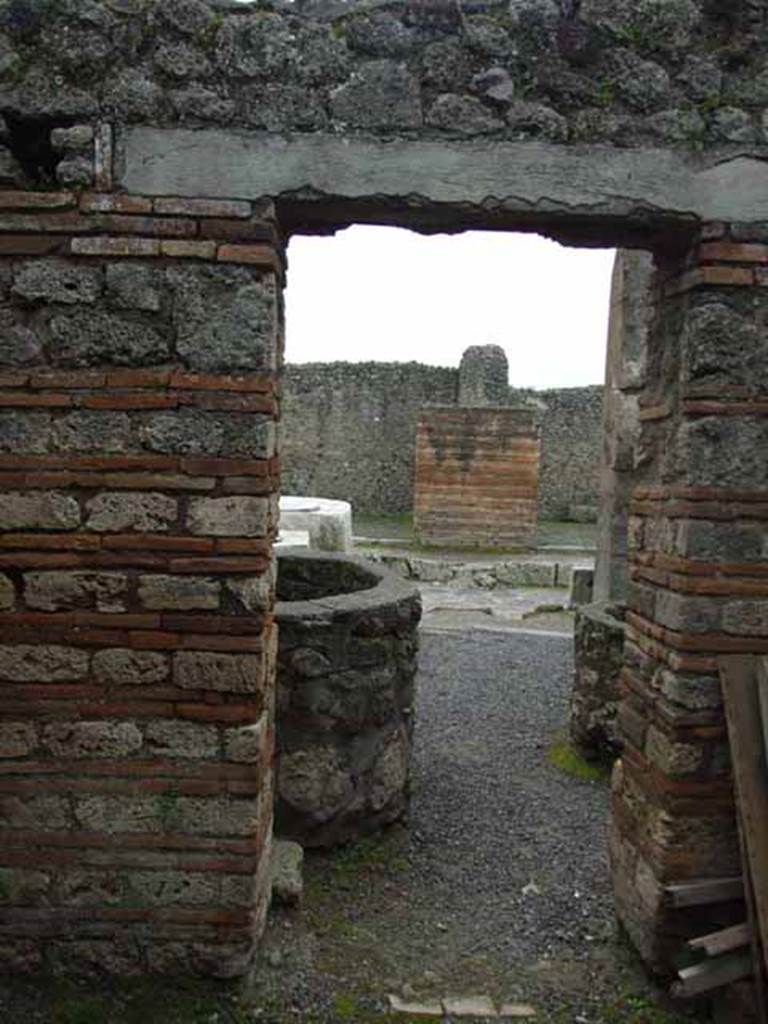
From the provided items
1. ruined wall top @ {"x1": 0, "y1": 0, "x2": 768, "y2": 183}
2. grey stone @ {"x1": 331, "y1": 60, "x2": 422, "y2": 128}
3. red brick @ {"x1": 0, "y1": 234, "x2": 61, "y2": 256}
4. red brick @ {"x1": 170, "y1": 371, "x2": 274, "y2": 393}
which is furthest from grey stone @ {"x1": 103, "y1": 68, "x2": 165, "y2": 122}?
red brick @ {"x1": 170, "y1": 371, "x2": 274, "y2": 393}

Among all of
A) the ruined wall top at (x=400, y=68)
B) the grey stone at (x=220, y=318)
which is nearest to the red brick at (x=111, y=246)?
the grey stone at (x=220, y=318)

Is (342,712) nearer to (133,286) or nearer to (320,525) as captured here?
(133,286)

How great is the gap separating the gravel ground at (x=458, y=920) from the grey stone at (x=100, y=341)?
210 centimetres

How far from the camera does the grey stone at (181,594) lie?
301 centimetres

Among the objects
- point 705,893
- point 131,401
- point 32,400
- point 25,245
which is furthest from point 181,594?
point 705,893

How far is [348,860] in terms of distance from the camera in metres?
4.45

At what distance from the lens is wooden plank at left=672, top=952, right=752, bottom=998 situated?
2.93 m

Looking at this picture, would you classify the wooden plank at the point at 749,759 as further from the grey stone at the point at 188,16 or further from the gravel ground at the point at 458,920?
the grey stone at the point at 188,16

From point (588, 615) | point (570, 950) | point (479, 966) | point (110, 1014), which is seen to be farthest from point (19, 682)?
point (588, 615)

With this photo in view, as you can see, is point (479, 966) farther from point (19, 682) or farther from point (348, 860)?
point (19, 682)

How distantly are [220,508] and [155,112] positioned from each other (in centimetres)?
129

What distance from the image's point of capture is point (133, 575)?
301 cm

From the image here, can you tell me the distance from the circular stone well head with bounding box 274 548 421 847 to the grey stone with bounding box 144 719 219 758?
1.18 meters

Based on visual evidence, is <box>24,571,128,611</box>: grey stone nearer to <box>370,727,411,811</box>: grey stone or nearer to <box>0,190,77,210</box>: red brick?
<box>0,190,77,210</box>: red brick
